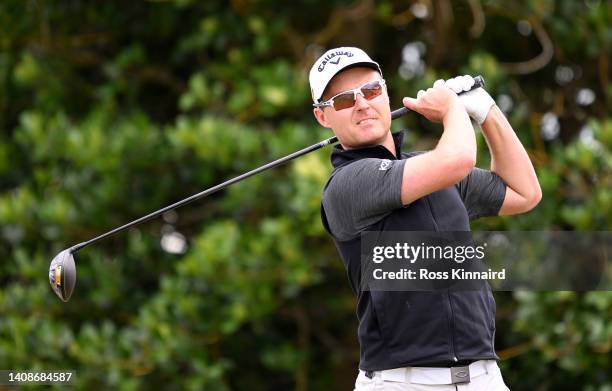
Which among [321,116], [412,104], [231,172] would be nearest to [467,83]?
[412,104]

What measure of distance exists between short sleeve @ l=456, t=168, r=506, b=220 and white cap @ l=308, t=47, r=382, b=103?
45 centimetres

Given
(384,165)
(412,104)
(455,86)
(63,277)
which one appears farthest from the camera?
(63,277)

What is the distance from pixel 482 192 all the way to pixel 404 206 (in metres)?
0.43

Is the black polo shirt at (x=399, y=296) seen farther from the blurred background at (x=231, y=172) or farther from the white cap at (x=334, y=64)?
the blurred background at (x=231, y=172)

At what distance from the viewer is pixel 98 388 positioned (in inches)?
263

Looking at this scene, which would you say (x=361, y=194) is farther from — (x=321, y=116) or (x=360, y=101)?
(x=321, y=116)

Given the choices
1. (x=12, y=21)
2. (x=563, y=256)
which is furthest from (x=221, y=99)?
(x=563, y=256)

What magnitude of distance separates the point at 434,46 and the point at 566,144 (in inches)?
45.3

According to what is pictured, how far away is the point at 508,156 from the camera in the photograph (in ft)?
10.8

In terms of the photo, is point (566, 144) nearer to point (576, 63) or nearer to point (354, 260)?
point (576, 63)

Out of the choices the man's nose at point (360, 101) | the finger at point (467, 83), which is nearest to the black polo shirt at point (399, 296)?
the man's nose at point (360, 101)

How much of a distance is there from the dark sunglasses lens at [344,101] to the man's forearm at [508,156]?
437 mm

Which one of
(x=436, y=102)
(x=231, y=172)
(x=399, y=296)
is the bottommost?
(x=399, y=296)

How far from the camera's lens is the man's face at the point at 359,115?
3.11 metres
